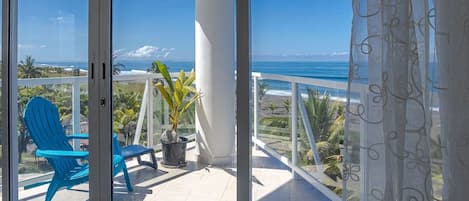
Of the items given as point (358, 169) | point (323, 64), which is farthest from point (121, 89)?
point (358, 169)

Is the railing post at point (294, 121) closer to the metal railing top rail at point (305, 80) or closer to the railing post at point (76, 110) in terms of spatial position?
the metal railing top rail at point (305, 80)

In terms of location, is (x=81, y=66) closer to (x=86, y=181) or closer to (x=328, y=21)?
(x=86, y=181)

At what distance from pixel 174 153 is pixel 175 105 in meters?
0.34

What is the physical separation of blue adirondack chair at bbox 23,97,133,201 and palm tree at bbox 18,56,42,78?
0.17 metres

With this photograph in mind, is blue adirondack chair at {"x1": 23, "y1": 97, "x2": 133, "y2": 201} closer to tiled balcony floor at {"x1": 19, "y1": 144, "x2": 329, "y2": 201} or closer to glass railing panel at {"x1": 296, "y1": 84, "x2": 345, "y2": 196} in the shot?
tiled balcony floor at {"x1": 19, "y1": 144, "x2": 329, "y2": 201}

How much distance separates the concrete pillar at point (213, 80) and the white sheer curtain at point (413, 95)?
3.84 feet

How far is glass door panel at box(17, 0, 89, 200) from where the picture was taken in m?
2.58

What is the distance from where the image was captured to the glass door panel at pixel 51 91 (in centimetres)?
258

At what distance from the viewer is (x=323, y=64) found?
2.04 m

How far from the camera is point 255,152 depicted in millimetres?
2242

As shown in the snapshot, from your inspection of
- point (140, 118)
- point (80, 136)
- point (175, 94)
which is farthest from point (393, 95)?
point (80, 136)

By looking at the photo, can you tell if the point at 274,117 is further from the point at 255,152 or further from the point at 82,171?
the point at 82,171

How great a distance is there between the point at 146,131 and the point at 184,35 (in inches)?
27.3

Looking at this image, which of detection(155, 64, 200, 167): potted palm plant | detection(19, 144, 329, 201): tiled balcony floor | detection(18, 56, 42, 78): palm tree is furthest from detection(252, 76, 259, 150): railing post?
detection(18, 56, 42, 78): palm tree
